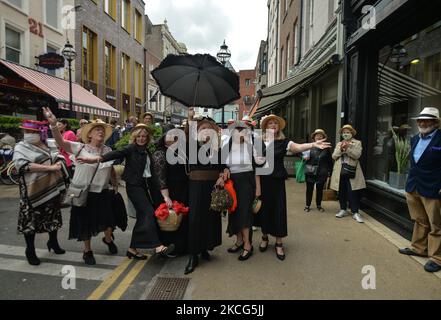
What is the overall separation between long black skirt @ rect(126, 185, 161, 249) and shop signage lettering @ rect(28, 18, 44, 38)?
13150 mm

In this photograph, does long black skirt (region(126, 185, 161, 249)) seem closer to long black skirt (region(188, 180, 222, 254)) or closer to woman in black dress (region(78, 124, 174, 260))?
woman in black dress (region(78, 124, 174, 260))

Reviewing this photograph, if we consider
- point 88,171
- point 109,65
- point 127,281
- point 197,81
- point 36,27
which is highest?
point 109,65

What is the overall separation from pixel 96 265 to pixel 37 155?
5.23 ft

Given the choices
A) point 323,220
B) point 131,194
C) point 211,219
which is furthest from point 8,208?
point 323,220

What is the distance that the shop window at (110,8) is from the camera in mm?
22125

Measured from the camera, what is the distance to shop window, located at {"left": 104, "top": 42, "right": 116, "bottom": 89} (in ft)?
73.5

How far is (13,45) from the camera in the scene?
43.1ft

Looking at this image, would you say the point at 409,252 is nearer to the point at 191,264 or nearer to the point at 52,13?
the point at 191,264

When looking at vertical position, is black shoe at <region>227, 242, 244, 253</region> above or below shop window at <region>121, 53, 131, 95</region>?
below

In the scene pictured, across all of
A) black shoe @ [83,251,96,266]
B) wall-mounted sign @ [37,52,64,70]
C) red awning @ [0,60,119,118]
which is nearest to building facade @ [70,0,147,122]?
red awning @ [0,60,119,118]

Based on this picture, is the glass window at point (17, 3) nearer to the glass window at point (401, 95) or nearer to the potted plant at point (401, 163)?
the glass window at point (401, 95)

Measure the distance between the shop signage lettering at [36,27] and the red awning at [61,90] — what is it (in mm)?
1702

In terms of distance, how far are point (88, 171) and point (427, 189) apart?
14.1 feet

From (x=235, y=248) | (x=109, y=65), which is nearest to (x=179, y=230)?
(x=235, y=248)
